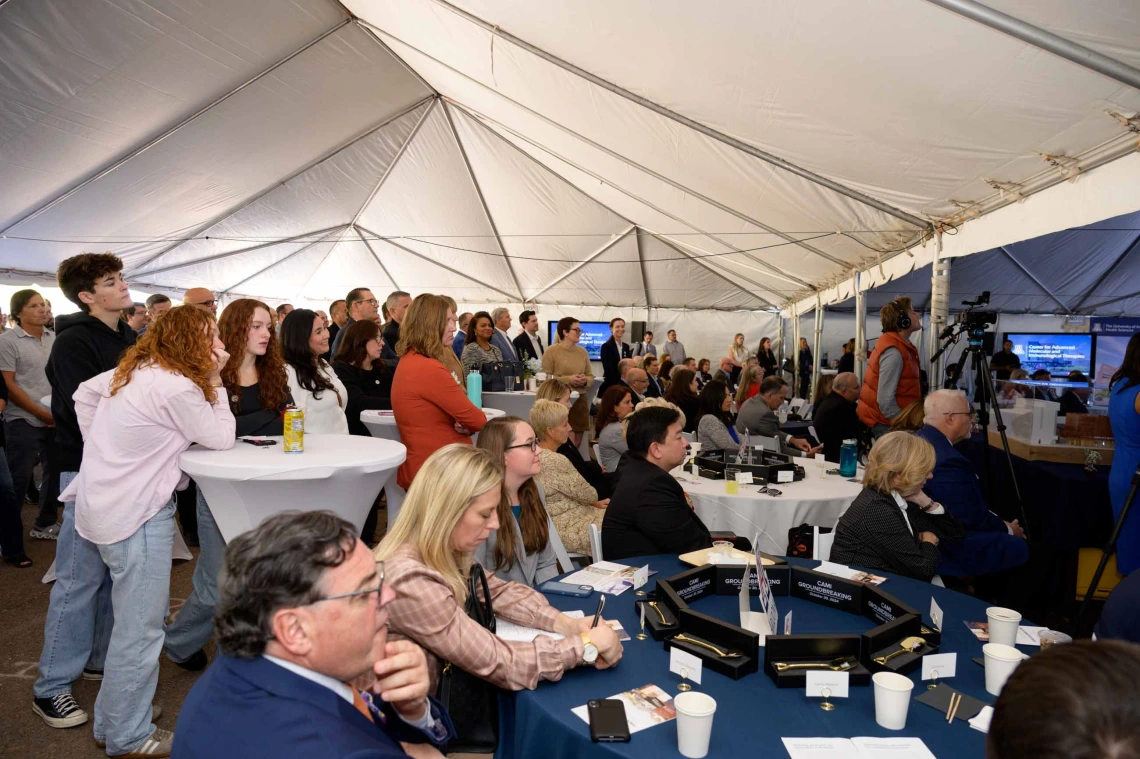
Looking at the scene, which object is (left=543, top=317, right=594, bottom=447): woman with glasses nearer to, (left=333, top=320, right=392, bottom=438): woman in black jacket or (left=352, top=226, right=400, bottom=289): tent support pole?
(left=333, top=320, right=392, bottom=438): woman in black jacket

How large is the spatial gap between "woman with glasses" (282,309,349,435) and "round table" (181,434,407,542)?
0.69 metres

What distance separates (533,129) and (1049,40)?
242 inches

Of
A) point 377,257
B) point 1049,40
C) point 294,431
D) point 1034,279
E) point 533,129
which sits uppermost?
point 533,129

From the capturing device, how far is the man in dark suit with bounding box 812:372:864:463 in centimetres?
584

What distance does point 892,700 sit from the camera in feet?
4.62

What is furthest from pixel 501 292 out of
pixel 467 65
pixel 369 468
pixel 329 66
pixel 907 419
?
pixel 369 468

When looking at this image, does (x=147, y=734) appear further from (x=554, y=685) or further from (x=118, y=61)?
(x=118, y=61)

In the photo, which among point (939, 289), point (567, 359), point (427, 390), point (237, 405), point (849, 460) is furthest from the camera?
point (567, 359)

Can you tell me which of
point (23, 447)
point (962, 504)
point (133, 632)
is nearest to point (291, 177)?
point (23, 447)

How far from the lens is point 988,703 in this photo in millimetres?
1527

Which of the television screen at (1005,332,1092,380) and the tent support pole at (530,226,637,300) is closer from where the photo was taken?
the television screen at (1005,332,1092,380)

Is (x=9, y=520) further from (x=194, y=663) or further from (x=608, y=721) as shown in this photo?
(x=608, y=721)

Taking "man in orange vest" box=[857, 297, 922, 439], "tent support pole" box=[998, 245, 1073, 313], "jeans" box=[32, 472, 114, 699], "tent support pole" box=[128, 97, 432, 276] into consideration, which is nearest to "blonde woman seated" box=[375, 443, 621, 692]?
"jeans" box=[32, 472, 114, 699]

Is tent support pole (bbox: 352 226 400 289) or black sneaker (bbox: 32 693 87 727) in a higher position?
tent support pole (bbox: 352 226 400 289)
